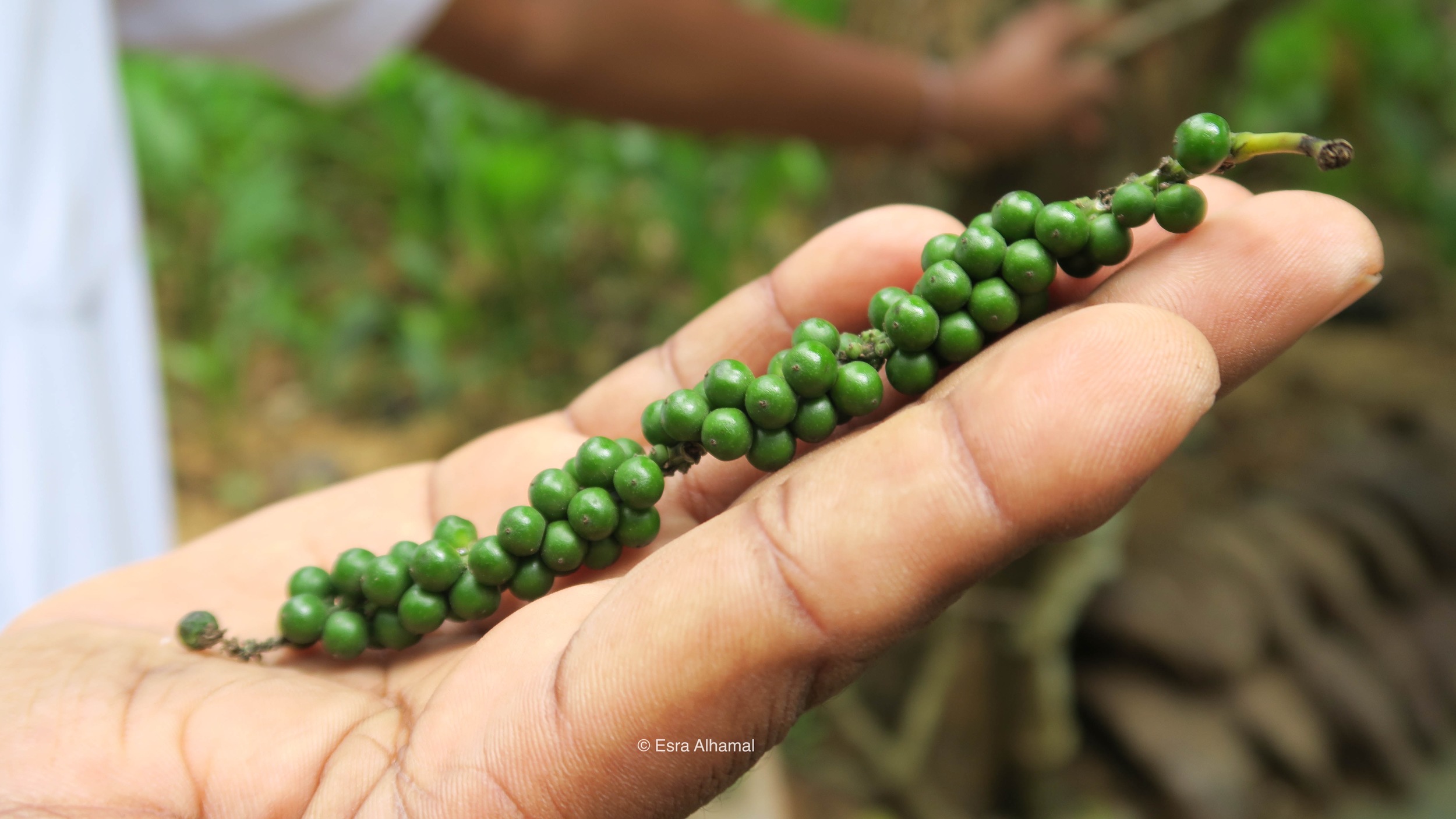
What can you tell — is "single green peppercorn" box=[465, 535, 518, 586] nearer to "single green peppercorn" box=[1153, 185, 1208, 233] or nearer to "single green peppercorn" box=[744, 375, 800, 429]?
"single green peppercorn" box=[744, 375, 800, 429]

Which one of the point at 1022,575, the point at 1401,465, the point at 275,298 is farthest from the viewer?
the point at 275,298

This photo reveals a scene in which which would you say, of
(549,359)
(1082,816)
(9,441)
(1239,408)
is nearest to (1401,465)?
(1239,408)

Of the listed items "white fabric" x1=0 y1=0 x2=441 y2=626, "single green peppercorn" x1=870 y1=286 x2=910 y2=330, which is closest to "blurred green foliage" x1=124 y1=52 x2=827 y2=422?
"white fabric" x1=0 y1=0 x2=441 y2=626

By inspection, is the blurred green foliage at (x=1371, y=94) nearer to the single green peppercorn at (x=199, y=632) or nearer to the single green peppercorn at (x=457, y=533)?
the single green peppercorn at (x=457, y=533)

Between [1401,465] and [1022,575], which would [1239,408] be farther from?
[1022,575]

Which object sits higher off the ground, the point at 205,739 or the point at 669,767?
the point at 205,739
